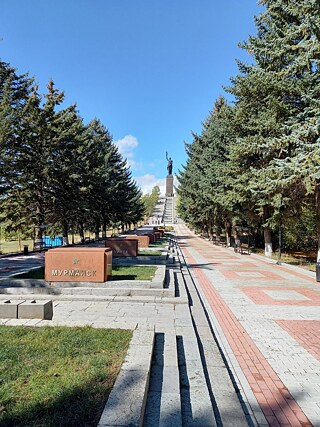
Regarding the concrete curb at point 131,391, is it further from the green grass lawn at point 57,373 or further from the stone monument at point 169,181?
the stone monument at point 169,181

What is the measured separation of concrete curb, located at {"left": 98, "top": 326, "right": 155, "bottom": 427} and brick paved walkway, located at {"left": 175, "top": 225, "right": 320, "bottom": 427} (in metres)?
1.39

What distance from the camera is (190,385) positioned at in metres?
3.73

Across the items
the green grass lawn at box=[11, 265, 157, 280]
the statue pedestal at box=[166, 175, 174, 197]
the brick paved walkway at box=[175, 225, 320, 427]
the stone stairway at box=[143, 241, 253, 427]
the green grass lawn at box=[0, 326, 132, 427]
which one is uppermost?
the statue pedestal at box=[166, 175, 174, 197]

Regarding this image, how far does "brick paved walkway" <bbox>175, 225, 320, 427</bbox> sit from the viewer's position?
3705mm

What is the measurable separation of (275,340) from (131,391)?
3766 mm

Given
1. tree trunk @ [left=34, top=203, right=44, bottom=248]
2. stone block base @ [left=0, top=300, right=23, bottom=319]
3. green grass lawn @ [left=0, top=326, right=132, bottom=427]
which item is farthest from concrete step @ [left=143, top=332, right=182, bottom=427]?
tree trunk @ [left=34, top=203, right=44, bottom=248]

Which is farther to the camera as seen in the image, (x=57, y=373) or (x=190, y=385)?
(x=190, y=385)

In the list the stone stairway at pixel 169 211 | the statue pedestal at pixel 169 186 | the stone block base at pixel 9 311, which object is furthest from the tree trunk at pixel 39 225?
the statue pedestal at pixel 169 186

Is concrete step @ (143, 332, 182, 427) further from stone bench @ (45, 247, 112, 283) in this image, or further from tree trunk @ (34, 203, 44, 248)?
tree trunk @ (34, 203, 44, 248)

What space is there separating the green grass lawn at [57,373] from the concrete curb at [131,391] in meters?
0.10

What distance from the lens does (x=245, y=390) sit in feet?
13.3

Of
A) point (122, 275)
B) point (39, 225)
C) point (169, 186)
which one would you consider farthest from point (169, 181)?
point (122, 275)

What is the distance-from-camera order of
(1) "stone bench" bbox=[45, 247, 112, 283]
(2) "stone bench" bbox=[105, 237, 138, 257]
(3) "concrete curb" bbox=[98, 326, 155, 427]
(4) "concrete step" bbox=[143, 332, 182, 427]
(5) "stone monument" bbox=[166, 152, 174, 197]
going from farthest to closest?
(5) "stone monument" bbox=[166, 152, 174, 197]
(2) "stone bench" bbox=[105, 237, 138, 257]
(1) "stone bench" bbox=[45, 247, 112, 283]
(4) "concrete step" bbox=[143, 332, 182, 427]
(3) "concrete curb" bbox=[98, 326, 155, 427]

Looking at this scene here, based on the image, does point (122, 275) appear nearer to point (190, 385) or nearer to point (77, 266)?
point (77, 266)
